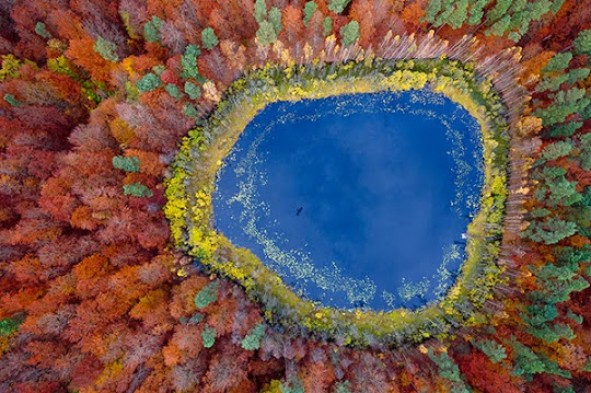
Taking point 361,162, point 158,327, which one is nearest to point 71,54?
point 158,327

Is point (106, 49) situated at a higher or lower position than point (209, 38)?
lower

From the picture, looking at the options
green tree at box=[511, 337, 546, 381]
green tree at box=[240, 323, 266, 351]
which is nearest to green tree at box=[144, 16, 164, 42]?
green tree at box=[240, 323, 266, 351]

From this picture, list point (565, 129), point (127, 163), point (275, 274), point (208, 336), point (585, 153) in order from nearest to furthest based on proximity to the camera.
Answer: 1. point (208, 336)
2. point (127, 163)
3. point (585, 153)
4. point (565, 129)
5. point (275, 274)

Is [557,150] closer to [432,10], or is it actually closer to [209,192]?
[432,10]

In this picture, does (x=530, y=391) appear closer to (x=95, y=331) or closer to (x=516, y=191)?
(x=516, y=191)

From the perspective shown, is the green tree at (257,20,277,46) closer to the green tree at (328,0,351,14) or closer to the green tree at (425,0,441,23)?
the green tree at (328,0,351,14)

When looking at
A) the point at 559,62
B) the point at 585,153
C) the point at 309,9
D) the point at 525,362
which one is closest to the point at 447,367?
the point at 525,362

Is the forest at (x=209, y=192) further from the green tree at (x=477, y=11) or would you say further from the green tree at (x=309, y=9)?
the green tree at (x=309, y=9)

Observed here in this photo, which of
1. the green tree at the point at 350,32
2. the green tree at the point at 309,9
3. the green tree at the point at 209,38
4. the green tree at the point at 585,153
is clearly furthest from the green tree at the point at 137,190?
the green tree at the point at 585,153
